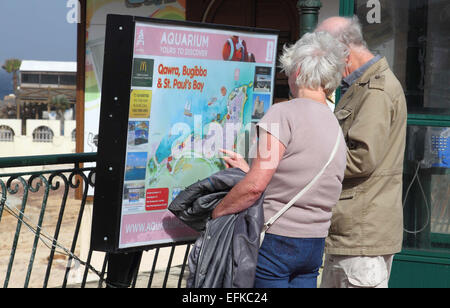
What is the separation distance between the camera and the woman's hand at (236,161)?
123 inches

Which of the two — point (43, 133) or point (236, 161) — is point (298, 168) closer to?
point (236, 161)

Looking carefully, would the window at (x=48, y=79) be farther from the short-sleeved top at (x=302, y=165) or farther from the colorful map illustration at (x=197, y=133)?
the short-sleeved top at (x=302, y=165)

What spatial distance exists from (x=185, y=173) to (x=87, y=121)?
19.2ft

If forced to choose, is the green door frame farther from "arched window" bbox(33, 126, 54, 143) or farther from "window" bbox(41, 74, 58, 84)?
"window" bbox(41, 74, 58, 84)

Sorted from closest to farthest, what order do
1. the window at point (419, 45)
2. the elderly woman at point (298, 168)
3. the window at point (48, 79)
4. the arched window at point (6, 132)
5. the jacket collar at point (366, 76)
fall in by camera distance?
the elderly woman at point (298, 168) → the jacket collar at point (366, 76) → the window at point (419, 45) → the arched window at point (6, 132) → the window at point (48, 79)

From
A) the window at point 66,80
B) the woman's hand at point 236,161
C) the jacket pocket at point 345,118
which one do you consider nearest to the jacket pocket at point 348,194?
the jacket pocket at point 345,118

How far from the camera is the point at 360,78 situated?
332 centimetres

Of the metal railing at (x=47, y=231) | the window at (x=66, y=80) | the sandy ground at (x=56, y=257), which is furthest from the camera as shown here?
the window at (x=66, y=80)

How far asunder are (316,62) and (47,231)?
1567 centimetres

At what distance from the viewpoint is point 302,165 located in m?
2.74

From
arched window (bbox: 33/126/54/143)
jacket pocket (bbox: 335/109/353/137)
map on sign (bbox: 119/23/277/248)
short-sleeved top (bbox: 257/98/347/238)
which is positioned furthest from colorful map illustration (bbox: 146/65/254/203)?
arched window (bbox: 33/126/54/143)

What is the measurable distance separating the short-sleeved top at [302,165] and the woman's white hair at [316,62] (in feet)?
0.31
